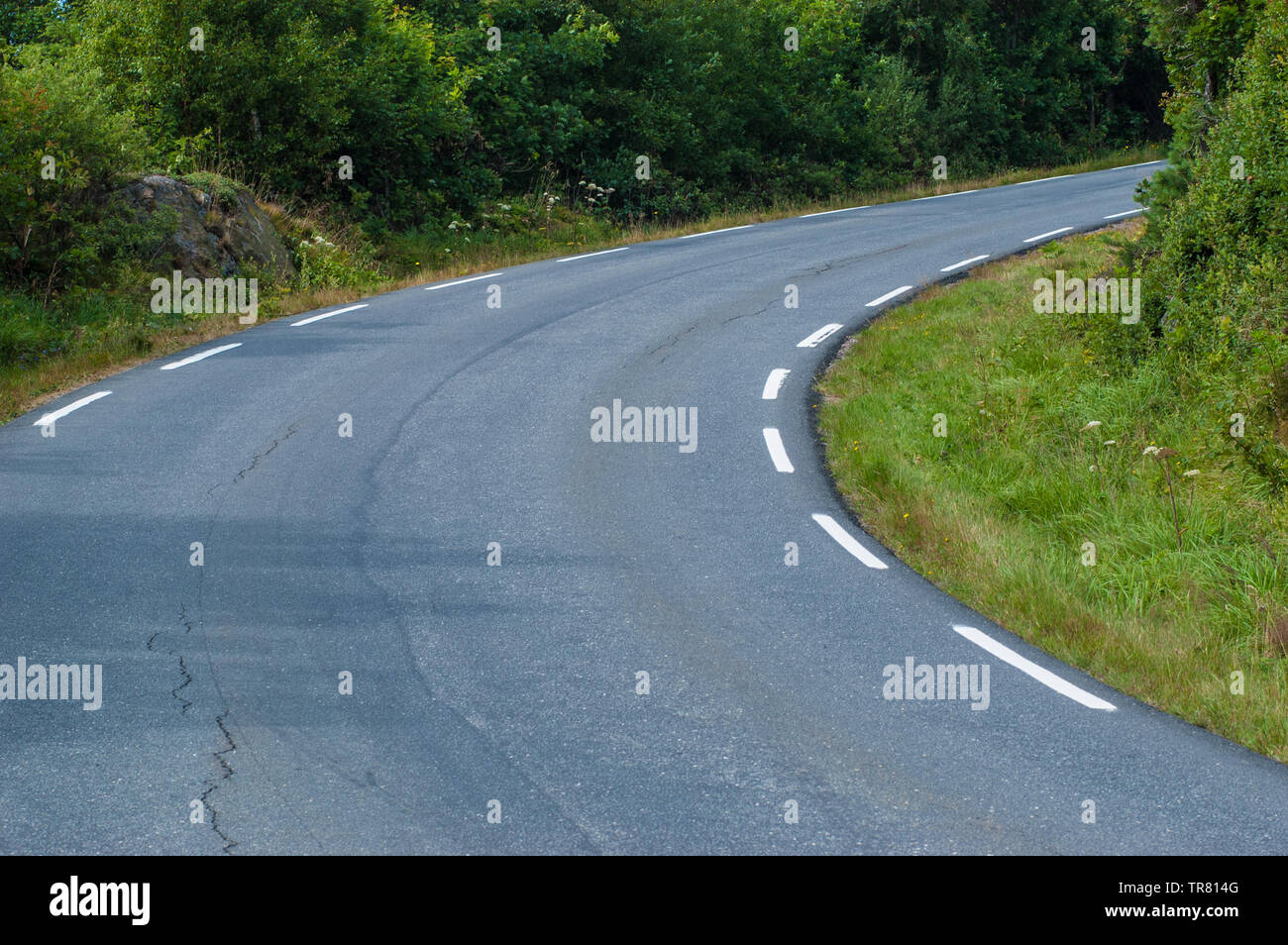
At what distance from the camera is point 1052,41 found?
40656 millimetres

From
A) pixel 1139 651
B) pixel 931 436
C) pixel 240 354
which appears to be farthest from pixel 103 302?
pixel 1139 651

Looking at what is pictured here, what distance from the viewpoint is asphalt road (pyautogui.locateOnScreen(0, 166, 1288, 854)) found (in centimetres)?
493

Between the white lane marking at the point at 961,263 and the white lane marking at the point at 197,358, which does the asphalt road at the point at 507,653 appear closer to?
the white lane marking at the point at 197,358

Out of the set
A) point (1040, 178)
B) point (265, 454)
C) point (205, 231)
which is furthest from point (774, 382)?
point (1040, 178)

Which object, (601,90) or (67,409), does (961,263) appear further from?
(601,90)

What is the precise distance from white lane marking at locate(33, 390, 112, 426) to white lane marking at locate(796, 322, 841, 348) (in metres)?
7.57

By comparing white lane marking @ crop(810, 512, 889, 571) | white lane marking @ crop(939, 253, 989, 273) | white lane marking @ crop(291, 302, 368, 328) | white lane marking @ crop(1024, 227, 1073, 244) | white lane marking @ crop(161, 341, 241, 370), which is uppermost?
white lane marking @ crop(1024, 227, 1073, 244)

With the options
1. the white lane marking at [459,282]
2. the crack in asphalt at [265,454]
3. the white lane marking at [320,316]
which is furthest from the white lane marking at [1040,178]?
the crack in asphalt at [265,454]

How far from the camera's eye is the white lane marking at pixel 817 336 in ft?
47.3

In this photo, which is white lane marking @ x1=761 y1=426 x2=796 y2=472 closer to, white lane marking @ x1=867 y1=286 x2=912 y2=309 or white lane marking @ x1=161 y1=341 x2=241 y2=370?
white lane marking @ x1=867 y1=286 x2=912 y2=309

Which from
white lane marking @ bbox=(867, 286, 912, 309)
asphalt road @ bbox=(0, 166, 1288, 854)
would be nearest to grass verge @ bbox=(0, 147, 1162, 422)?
asphalt road @ bbox=(0, 166, 1288, 854)
